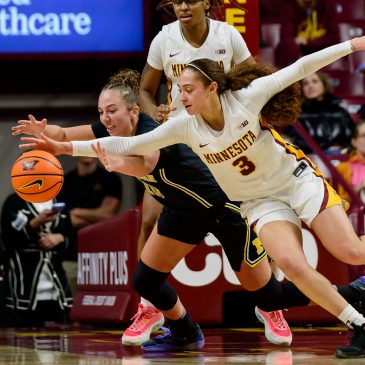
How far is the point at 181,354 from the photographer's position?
22.2 feet

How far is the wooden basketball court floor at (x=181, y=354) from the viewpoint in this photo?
20.2 feet

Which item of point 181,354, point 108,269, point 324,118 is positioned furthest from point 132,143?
point 324,118

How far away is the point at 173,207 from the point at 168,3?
4.89 feet

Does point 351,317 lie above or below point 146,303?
above

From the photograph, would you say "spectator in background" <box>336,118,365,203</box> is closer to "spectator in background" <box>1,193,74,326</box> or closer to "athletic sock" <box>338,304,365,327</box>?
"spectator in background" <box>1,193,74,326</box>

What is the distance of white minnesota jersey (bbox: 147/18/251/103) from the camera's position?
732 cm

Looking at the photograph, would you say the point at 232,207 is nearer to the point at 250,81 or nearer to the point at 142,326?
the point at 250,81

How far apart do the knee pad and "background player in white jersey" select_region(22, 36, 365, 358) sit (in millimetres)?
891

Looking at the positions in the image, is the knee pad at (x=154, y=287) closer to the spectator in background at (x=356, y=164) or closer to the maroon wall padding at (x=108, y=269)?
the maroon wall padding at (x=108, y=269)

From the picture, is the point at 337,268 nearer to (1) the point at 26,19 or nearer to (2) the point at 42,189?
(2) the point at 42,189

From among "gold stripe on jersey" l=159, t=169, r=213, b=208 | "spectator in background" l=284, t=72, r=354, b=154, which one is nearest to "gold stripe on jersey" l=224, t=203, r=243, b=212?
"gold stripe on jersey" l=159, t=169, r=213, b=208

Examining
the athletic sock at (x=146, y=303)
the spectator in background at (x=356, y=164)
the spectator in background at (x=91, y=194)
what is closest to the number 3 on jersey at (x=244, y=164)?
the athletic sock at (x=146, y=303)

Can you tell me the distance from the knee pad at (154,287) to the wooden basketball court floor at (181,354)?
34cm

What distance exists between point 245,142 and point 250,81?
403 millimetres
